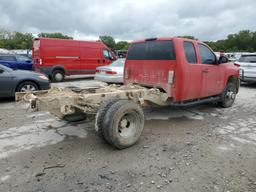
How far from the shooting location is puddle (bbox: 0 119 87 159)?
3816mm

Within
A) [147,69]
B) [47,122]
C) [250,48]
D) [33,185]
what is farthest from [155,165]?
[250,48]

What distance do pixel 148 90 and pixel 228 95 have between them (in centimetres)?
337

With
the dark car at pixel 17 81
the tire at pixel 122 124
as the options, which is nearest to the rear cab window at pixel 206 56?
the tire at pixel 122 124

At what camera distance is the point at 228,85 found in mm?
6566

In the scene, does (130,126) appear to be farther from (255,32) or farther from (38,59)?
(255,32)

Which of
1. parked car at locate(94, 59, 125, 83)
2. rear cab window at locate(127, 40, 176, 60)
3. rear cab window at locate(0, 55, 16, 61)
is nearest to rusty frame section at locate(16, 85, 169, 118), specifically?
rear cab window at locate(127, 40, 176, 60)

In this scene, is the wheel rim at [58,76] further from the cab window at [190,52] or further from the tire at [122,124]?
the tire at [122,124]

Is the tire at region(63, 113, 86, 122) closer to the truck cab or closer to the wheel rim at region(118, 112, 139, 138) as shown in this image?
the wheel rim at region(118, 112, 139, 138)

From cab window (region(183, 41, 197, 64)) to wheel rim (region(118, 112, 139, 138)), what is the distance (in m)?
2.02

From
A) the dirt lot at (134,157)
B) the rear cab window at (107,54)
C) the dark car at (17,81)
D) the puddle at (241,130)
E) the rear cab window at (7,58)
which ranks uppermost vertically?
the rear cab window at (107,54)

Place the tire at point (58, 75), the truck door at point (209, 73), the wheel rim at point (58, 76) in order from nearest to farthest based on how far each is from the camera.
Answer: the truck door at point (209, 73), the tire at point (58, 75), the wheel rim at point (58, 76)

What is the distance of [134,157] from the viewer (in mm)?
3473

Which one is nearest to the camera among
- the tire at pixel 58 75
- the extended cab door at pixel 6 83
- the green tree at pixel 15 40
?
the extended cab door at pixel 6 83

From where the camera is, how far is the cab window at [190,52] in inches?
192
